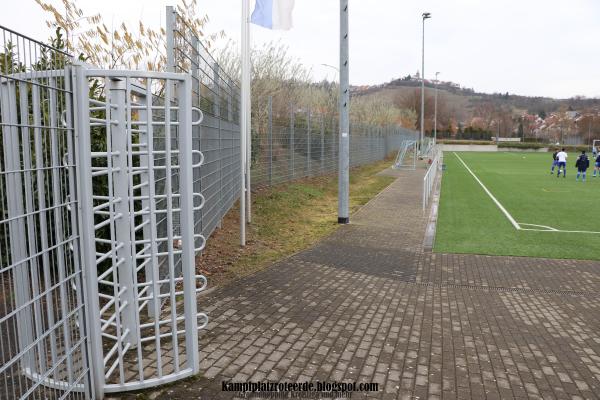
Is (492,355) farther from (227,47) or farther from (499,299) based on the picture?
(227,47)

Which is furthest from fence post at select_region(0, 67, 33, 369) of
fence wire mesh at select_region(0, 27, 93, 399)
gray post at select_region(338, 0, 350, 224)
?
gray post at select_region(338, 0, 350, 224)

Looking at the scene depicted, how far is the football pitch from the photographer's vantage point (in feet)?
30.7

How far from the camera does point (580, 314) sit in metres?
5.77

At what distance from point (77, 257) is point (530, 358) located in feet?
12.2

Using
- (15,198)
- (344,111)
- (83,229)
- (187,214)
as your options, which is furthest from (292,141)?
(15,198)

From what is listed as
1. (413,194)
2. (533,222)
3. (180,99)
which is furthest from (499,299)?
(413,194)

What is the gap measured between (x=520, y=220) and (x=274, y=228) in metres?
6.41

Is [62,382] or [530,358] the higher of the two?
Result: [62,382]

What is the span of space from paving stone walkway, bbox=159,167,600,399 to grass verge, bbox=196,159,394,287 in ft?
1.63

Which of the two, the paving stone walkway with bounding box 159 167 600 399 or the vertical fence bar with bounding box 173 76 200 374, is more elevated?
the vertical fence bar with bounding box 173 76 200 374

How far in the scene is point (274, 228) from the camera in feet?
34.4

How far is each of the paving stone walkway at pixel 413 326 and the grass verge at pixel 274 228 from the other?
497 mm

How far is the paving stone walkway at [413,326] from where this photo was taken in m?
3.96

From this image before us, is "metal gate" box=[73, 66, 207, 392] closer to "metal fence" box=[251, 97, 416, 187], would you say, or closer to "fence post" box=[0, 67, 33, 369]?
"fence post" box=[0, 67, 33, 369]
